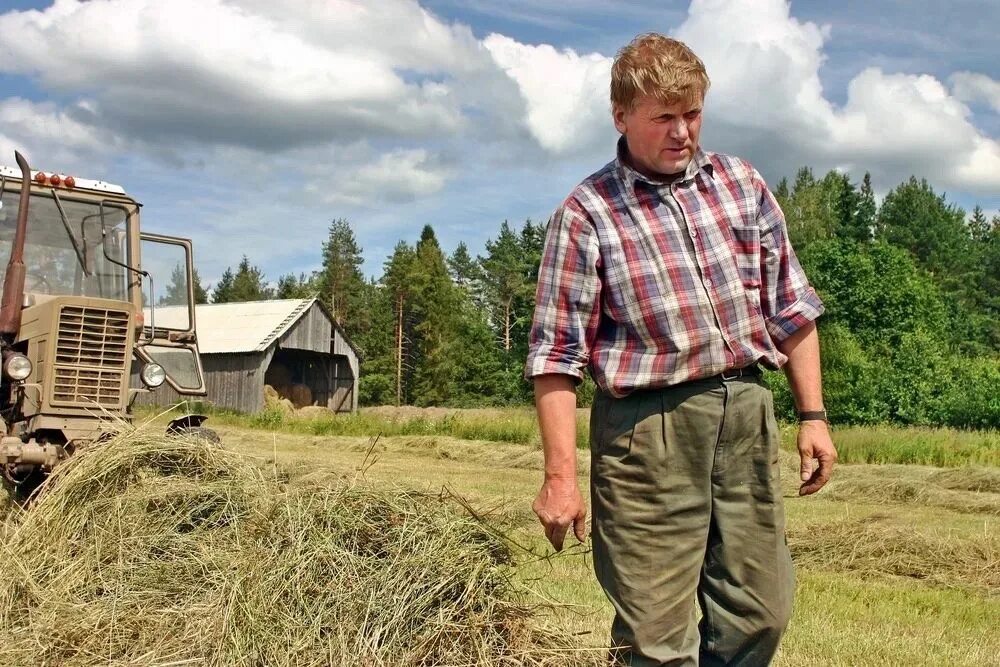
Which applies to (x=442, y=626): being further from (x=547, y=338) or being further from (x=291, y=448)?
(x=291, y=448)

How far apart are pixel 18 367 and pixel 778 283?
18.4 feet

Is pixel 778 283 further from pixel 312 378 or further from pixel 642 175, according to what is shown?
pixel 312 378

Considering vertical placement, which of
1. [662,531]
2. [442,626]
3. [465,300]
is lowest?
[442,626]

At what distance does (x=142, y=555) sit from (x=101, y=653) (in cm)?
50

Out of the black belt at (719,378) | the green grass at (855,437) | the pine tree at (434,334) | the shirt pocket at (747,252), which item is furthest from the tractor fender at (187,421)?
the pine tree at (434,334)

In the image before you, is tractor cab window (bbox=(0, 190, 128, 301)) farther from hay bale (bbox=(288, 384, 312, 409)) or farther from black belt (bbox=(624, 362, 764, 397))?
hay bale (bbox=(288, 384, 312, 409))

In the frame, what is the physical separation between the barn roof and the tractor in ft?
91.5

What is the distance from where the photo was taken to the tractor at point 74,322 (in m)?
6.72

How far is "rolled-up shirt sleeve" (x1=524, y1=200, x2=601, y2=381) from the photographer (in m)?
2.79

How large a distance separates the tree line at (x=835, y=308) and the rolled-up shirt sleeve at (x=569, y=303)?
1197 inches

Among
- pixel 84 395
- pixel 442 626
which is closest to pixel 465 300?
pixel 84 395

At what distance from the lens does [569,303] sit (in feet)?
9.18

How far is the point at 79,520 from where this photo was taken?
4277mm

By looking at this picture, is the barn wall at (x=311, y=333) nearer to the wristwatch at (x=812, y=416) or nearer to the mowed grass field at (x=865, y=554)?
the mowed grass field at (x=865, y=554)
